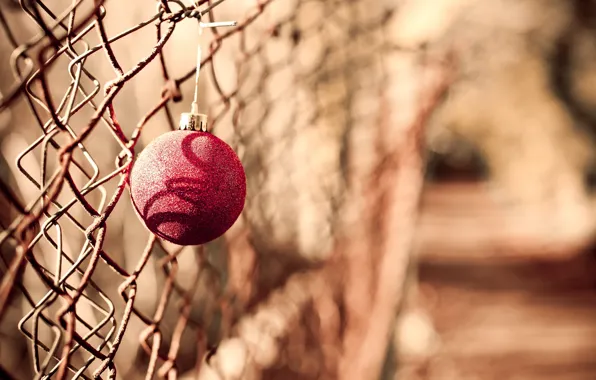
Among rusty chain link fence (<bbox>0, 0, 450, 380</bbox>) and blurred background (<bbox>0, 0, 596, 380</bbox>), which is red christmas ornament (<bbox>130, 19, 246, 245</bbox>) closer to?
blurred background (<bbox>0, 0, 596, 380</bbox>)

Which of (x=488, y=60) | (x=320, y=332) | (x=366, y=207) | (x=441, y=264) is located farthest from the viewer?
(x=441, y=264)

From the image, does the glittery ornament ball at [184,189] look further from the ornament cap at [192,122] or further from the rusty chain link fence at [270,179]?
the rusty chain link fence at [270,179]

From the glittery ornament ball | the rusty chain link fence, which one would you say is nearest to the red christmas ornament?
the glittery ornament ball

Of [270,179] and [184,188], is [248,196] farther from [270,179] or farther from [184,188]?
[184,188]

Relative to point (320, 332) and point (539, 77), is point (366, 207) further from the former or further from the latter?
point (539, 77)

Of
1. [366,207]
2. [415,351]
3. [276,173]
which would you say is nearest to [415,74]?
[366,207]

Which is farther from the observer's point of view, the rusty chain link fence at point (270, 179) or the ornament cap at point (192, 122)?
the rusty chain link fence at point (270, 179)

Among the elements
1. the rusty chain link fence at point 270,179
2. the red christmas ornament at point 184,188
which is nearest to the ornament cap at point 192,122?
the red christmas ornament at point 184,188
